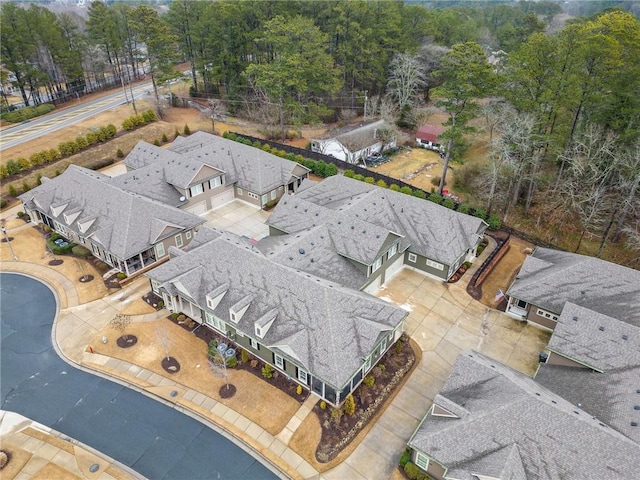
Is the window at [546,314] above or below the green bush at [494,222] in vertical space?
below

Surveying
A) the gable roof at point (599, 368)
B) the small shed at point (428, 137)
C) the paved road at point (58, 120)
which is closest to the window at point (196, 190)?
the paved road at point (58, 120)

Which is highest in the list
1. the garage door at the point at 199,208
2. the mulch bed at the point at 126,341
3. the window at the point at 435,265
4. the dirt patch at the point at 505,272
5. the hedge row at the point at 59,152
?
the hedge row at the point at 59,152

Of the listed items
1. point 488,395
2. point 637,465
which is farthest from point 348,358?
point 637,465

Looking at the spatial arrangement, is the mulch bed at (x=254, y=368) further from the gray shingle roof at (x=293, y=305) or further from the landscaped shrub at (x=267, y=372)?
the gray shingle roof at (x=293, y=305)

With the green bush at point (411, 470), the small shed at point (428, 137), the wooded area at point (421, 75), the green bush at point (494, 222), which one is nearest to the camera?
the green bush at point (411, 470)

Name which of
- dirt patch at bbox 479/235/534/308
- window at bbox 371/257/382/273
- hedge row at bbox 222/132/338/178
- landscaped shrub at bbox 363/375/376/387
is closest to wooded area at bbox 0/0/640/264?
dirt patch at bbox 479/235/534/308

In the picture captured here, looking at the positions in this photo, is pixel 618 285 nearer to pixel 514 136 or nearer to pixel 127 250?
pixel 514 136

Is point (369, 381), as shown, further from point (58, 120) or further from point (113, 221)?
point (58, 120)

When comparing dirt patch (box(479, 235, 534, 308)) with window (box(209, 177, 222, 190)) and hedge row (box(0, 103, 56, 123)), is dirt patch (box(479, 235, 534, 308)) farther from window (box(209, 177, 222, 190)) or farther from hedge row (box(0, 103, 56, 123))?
hedge row (box(0, 103, 56, 123))
